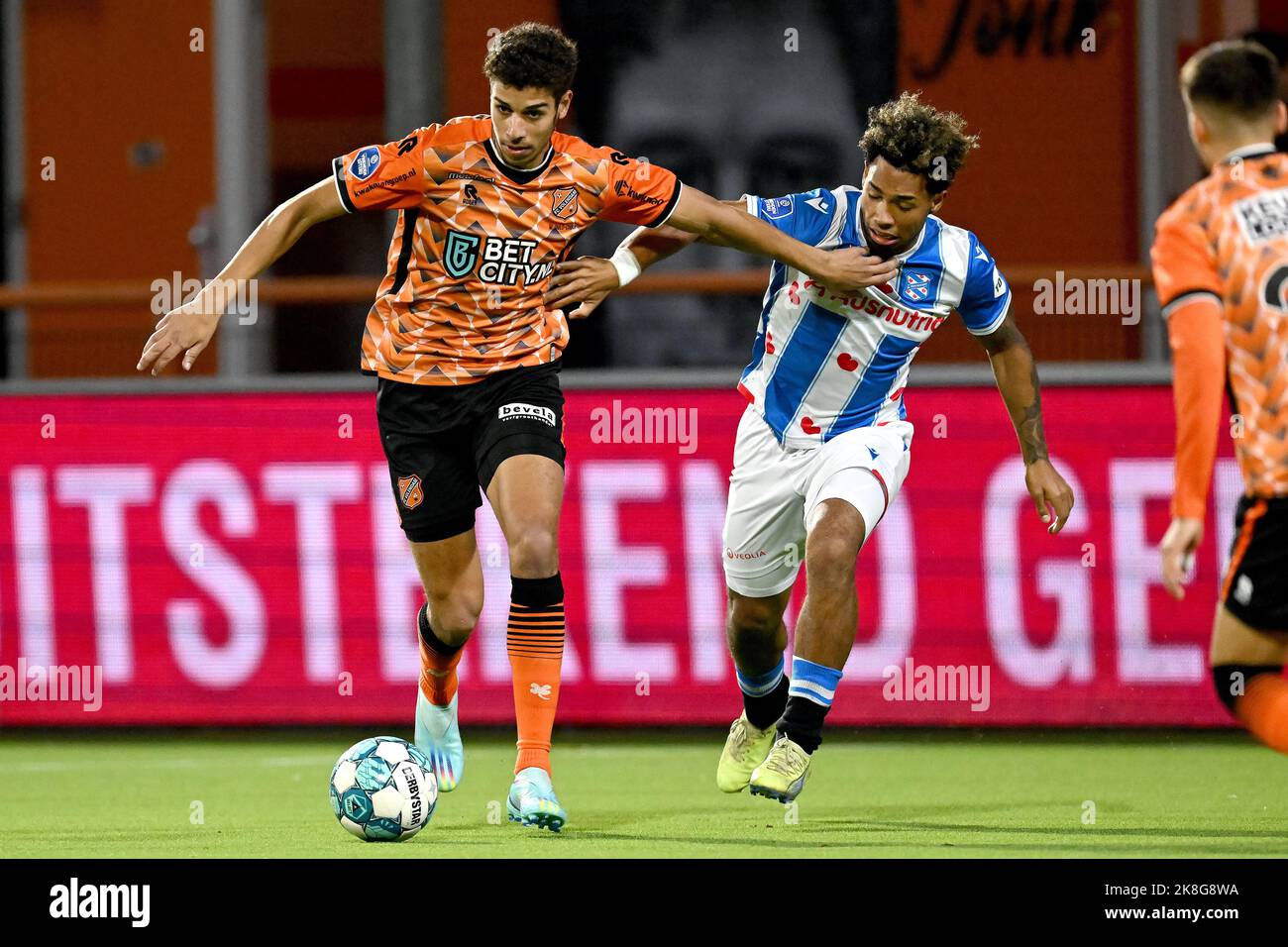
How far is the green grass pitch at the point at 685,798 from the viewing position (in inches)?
239

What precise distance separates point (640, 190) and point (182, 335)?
1428 millimetres

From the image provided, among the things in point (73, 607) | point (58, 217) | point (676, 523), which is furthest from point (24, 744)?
point (58, 217)

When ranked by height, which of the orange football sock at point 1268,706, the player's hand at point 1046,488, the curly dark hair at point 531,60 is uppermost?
the curly dark hair at point 531,60

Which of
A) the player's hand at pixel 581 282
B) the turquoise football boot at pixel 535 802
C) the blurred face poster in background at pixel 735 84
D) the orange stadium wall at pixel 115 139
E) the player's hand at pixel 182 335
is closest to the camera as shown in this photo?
the player's hand at pixel 182 335

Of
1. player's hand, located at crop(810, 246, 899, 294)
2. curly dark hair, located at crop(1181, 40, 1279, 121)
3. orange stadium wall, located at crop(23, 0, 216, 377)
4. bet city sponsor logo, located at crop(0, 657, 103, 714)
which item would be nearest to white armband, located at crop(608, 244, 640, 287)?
player's hand, located at crop(810, 246, 899, 294)

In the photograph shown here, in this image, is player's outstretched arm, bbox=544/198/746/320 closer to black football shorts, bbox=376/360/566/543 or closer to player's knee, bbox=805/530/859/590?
black football shorts, bbox=376/360/566/543

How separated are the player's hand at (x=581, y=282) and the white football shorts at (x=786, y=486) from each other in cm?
80

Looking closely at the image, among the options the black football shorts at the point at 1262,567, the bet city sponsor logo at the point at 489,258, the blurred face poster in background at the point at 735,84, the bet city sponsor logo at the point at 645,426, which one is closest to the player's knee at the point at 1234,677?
the black football shorts at the point at 1262,567

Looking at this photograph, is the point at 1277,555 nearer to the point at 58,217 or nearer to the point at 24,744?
the point at 24,744

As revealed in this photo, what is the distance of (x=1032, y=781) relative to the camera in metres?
7.70

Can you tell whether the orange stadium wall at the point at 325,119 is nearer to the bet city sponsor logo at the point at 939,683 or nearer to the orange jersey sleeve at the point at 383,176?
the bet city sponsor logo at the point at 939,683

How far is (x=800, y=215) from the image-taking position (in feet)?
21.9

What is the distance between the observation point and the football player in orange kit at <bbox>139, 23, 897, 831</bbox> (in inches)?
244

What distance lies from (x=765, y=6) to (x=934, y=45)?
1004 millimetres
